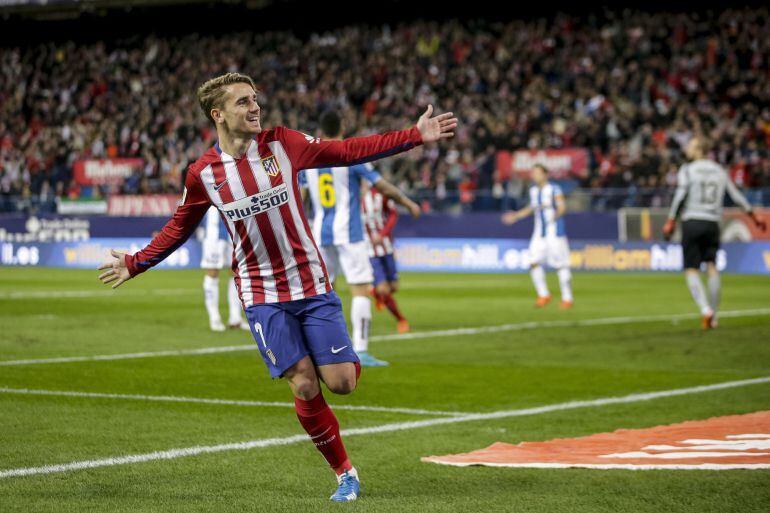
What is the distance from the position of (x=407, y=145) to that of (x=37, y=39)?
48313 mm

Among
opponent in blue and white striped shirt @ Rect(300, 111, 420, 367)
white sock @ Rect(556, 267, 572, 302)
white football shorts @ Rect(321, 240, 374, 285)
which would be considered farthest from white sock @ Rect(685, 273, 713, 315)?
white football shorts @ Rect(321, 240, 374, 285)

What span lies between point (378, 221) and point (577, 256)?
14.9 m

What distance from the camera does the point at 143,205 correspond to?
36.2m

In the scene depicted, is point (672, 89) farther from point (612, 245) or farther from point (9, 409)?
point (9, 409)

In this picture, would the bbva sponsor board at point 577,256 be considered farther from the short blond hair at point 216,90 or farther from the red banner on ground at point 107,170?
the short blond hair at point 216,90

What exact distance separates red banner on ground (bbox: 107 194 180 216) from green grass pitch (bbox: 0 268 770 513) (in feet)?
53.4

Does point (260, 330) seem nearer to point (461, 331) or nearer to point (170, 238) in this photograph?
point (170, 238)

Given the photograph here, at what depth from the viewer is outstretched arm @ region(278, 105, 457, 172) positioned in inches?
222

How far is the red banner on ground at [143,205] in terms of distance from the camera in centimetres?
3553

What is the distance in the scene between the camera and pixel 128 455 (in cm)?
679

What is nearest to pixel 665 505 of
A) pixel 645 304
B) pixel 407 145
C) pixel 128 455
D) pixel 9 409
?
pixel 407 145

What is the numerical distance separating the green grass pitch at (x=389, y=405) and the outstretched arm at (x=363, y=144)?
159 centimetres

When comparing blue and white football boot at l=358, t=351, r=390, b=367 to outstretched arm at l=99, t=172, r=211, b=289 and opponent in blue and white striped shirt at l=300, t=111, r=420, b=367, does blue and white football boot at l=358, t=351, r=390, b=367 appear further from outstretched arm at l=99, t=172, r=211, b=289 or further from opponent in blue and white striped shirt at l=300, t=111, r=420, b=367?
outstretched arm at l=99, t=172, r=211, b=289

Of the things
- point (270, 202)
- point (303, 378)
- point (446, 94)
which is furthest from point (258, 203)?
point (446, 94)
